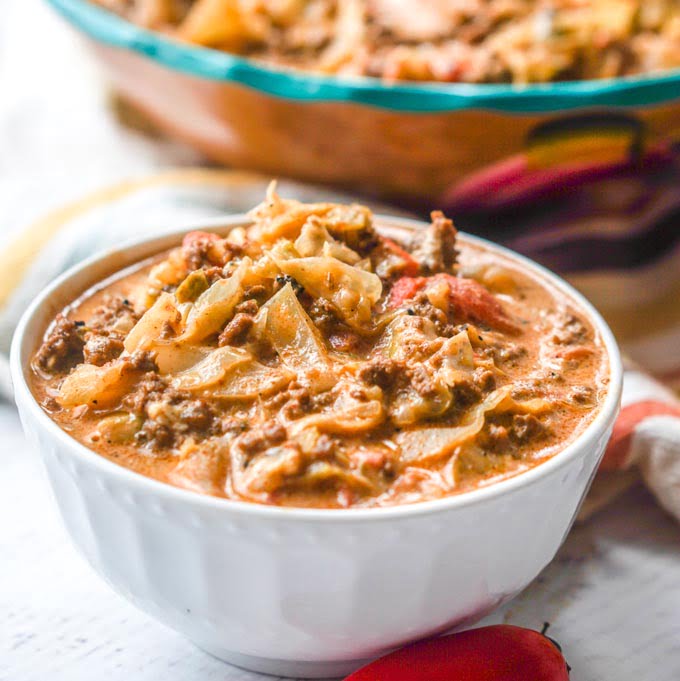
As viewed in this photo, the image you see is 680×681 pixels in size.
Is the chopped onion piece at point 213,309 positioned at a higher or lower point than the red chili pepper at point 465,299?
higher

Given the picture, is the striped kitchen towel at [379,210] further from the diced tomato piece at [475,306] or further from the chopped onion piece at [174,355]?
the chopped onion piece at [174,355]

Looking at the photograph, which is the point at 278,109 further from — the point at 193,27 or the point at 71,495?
the point at 71,495

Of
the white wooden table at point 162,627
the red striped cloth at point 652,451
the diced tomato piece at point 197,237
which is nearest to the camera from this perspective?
the white wooden table at point 162,627

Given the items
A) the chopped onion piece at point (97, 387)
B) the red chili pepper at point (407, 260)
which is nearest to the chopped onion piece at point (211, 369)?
the chopped onion piece at point (97, 387)

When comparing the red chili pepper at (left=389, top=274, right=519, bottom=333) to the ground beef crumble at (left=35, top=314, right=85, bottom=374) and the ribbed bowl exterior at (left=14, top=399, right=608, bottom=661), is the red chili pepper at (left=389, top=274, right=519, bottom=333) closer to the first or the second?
the ribbed bowl exterior at (left=14, top=399, right=608, bottom=661)

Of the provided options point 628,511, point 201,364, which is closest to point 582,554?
point 628,511

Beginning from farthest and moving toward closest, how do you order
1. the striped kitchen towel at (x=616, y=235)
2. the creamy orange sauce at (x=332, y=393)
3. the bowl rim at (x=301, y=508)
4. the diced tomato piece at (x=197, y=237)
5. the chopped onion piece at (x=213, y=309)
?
the striped kitchen towel at (x=616, y=235) < the diced tomato piece at (x=197, y=237) < the chopped onion piece at (x=213, y=309) < the creamy orange sauce at (x=332, y=393) < the bowl rim at (x=301, y=508)

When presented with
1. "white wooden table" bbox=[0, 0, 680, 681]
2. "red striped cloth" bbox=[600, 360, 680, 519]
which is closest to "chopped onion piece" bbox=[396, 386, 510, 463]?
"white wooden table" bbox=[0, 0, 680, 681]

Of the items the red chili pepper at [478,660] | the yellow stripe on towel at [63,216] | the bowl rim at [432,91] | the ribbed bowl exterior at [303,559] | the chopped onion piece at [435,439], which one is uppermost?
the bowl rim at [432,91]
